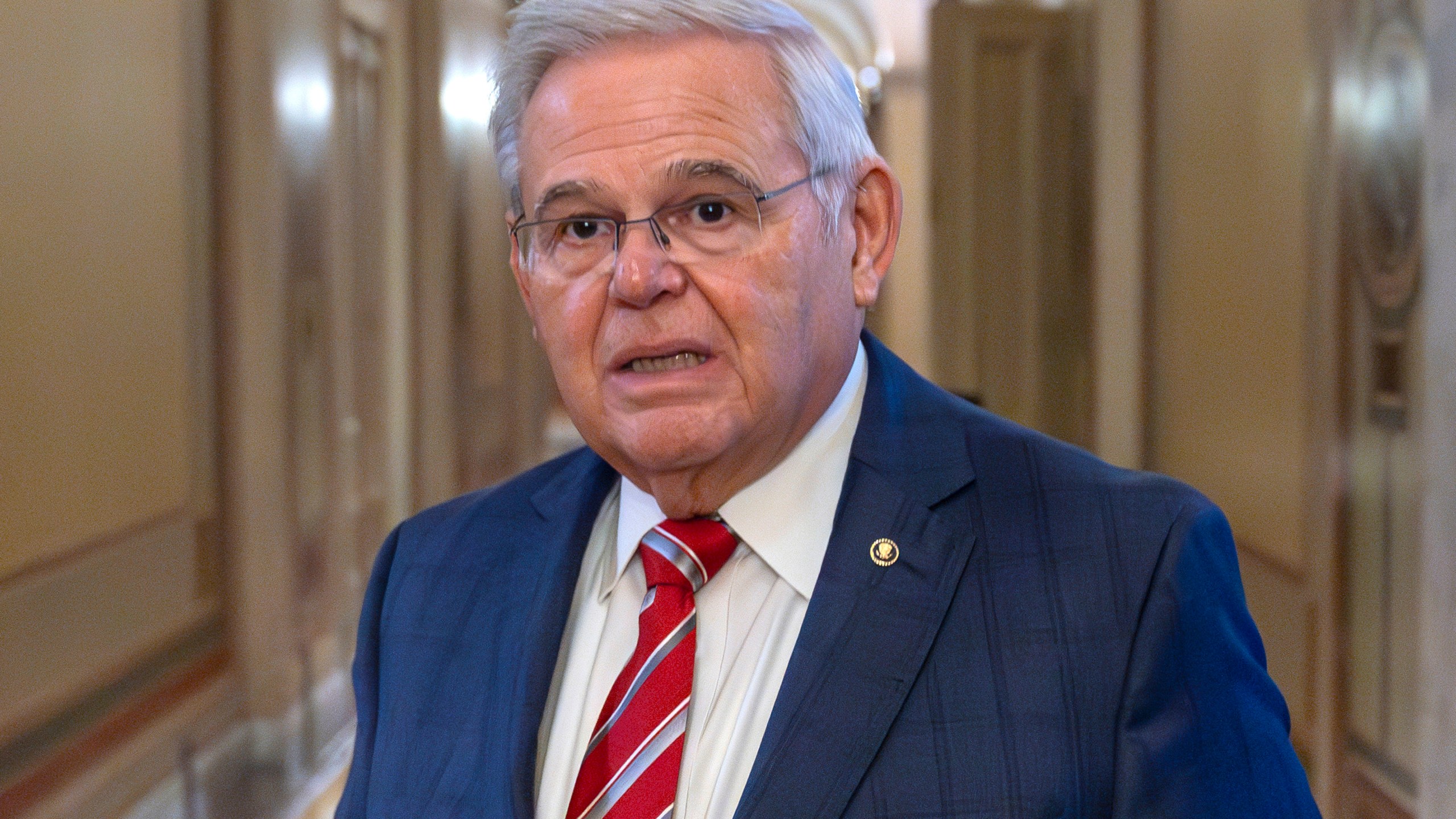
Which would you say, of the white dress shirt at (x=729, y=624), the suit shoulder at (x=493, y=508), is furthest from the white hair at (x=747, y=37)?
the suit shoulder at (x=493, y=508)

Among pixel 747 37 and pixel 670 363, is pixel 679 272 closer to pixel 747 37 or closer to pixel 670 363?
pixel 670 363

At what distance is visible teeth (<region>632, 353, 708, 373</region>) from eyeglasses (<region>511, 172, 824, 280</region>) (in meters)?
0.09

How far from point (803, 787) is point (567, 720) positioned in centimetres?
29

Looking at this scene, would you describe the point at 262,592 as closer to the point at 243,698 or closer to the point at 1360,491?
the point at 243,698

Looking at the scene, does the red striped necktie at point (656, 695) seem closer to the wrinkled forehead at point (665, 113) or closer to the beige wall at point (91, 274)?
the wrinkled forehead at point (665, 113)

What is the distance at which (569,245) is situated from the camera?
119 centimetres

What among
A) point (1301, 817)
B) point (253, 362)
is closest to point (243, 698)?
point (253, 362)

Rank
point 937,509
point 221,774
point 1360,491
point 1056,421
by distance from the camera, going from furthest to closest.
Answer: point 1056,421
point 221,774
point 1360,491
point 937,509

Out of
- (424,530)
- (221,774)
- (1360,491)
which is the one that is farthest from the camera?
(221,774)

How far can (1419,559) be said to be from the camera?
184cm

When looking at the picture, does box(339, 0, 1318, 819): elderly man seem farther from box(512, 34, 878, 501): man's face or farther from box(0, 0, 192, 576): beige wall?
box(0, 0, 192, 576): beige wall

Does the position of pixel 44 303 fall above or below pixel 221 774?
above

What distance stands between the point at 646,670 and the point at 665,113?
522 millimetres

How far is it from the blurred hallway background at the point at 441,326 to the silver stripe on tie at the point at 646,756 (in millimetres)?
1012
